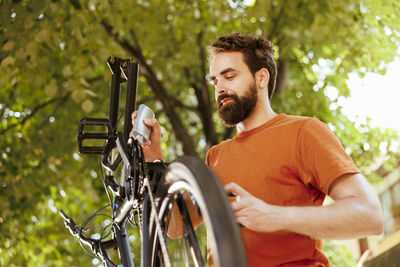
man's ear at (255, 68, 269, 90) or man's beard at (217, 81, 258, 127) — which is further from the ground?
man's ear at (255, 68, 269, 90)

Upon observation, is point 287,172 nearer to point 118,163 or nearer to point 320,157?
point 320,157

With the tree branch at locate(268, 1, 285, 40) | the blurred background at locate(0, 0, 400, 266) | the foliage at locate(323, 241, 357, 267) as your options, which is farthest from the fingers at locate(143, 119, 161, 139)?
the foliage at locate(323, 241, 357, 267)

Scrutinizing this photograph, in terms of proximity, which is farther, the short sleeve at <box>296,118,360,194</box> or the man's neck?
the man's neck

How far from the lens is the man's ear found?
1.98m

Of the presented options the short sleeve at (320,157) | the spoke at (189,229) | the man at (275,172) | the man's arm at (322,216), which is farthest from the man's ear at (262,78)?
the spoke at (189,229)

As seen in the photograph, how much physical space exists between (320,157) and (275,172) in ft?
0.51

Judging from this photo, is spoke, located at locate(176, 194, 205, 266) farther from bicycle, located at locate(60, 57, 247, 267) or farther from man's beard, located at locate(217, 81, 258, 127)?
man's beard, located at locate(217, 81, 258, 127)

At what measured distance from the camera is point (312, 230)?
143 centimetres

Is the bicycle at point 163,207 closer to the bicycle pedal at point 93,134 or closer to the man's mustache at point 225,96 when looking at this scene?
the bicycle pedal at point 93,134

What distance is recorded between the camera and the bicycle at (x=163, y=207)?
111 cm

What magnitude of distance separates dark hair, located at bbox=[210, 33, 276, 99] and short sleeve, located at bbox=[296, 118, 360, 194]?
36 centimetres

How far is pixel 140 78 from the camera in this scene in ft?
19.7

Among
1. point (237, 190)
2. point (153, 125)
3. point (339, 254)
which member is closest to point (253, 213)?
point (237, 190)

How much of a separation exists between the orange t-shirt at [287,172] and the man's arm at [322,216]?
0.32 ft
